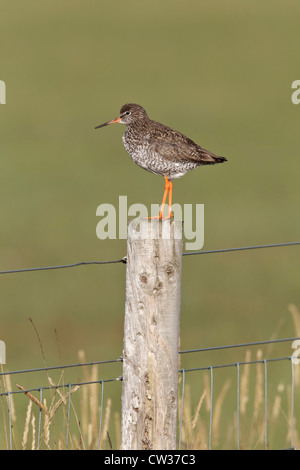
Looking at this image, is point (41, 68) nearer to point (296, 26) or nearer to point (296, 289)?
point (296, 26)

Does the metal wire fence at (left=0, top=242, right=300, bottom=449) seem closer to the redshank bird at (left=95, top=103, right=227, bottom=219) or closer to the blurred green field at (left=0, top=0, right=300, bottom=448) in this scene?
the blurred green field at (left=0, top=0, right=300, bottom=448)

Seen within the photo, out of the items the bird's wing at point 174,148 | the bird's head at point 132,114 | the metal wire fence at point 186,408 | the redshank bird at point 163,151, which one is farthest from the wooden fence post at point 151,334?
the bird's head at point 132,114

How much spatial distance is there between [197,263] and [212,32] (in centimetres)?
3226

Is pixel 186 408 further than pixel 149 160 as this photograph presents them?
Yes

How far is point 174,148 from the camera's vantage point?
810 centimetres

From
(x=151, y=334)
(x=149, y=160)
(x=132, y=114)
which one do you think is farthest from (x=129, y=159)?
(x=151, y=334)

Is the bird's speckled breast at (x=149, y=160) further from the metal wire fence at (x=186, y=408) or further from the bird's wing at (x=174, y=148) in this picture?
the metal wire fence at (x=186, y=408)

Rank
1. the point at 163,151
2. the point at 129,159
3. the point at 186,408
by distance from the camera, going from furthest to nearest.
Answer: the point at 129,159 < the point at 186,408 < the point at 163,151

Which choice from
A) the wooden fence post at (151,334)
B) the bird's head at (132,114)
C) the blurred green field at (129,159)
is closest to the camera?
the wooden fence post at (151,334)

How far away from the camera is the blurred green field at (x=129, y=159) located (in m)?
18.6

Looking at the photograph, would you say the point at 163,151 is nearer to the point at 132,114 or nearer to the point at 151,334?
the point at 132,114

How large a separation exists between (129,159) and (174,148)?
2156 cm

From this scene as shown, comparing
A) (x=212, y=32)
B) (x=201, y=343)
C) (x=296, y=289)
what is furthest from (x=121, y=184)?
(x=212, y=32)

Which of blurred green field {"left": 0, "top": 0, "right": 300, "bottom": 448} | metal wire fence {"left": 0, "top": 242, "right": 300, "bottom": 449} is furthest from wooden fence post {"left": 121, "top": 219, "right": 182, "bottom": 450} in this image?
blurred green field {"left": 0, "top": 0, "right": 300, "bottom": 448}
